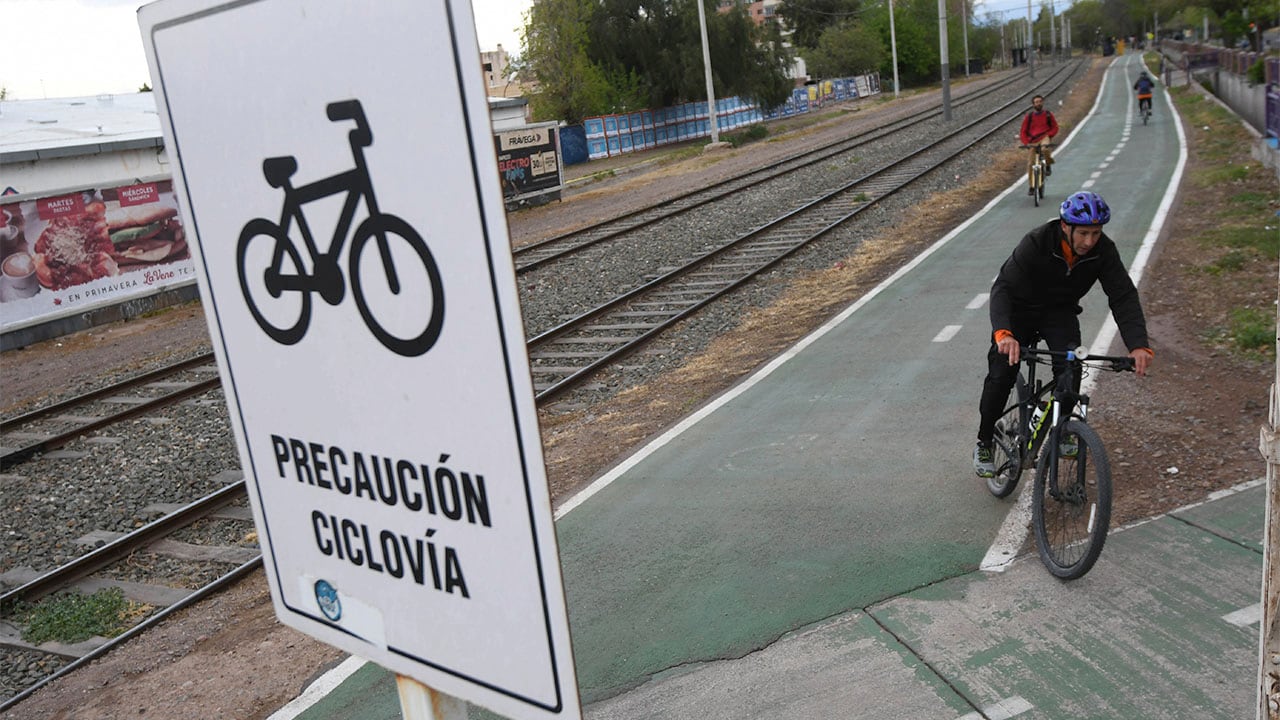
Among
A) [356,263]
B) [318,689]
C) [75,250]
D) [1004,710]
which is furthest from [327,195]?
[75,250]

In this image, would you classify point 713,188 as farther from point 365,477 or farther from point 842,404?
point 365,477

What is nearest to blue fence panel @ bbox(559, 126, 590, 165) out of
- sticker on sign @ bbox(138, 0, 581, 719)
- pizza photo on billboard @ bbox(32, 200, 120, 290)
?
pizza photo on billboard @ bbox(32, 200, 120, 290)

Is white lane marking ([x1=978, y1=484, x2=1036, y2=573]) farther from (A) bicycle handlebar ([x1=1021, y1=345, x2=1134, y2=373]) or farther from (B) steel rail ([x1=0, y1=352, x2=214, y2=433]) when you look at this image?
(B) steel rail ([x1=0, y1=352, x2=214, y2=433])

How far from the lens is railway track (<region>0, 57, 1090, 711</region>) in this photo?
769 centimetres

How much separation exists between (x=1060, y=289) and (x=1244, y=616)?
195 cm

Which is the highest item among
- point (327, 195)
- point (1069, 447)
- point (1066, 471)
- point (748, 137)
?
point (327, 195)

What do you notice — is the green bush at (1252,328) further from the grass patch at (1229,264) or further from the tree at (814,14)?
the tree at (814,14)

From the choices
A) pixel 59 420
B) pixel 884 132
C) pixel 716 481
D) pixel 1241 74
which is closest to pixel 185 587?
pixel 716 481

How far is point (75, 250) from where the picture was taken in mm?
19203

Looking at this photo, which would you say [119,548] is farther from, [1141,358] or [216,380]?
[1141,358]

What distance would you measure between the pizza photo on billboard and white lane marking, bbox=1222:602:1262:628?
19.1m

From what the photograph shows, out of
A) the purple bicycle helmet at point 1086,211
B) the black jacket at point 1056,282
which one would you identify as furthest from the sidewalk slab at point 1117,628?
the purple bicycle helmet at point 1086,211

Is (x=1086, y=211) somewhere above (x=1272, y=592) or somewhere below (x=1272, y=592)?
above

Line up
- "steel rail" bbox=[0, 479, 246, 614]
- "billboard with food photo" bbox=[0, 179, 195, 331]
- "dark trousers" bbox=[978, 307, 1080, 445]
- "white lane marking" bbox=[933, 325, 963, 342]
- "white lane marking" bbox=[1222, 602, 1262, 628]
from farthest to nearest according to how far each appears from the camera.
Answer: "billboard with food photo" bbox=[0, 179, 195, 331]
"white lane marking" bbox=[933, 325, 963, 342]
"steel rail" bbox=[0, 479, 246, 614]
"dark trousers" bbox=[978, 307, 1080, 445]
"white lane marking" bbox=[1222, 602, 1262, 628]
